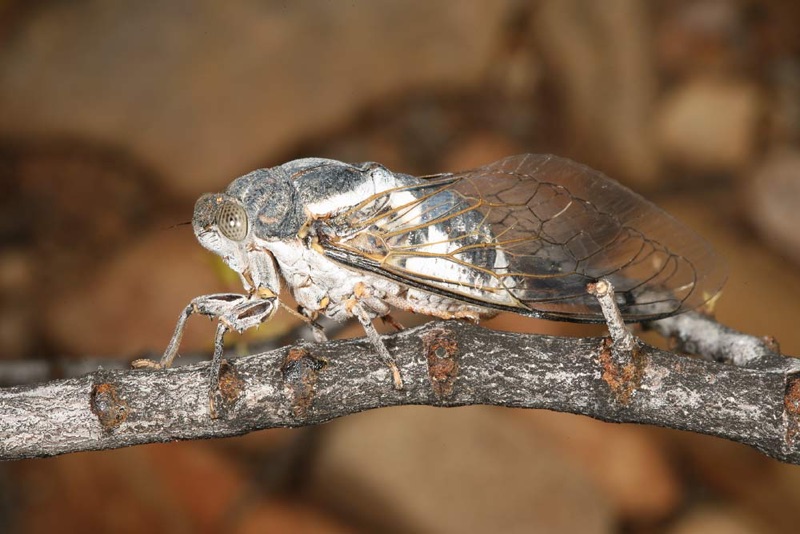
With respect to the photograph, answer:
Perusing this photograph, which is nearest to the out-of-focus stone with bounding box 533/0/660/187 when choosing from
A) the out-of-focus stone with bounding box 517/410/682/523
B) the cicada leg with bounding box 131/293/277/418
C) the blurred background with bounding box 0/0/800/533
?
the blurred background with bounding box 0/0/800/533

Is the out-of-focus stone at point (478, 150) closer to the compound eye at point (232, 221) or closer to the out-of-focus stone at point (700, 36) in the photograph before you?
the out-of-focus stone at point (700, 36)

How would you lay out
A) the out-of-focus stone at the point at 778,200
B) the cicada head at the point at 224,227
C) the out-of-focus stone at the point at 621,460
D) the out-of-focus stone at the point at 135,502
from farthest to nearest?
the out-of-focus stone at the point at 778,200 < the out-of-focus stone at the point at 621,460 < the out-of-focus stone at the point at 135,502 < the cicada head at the point at 224,227

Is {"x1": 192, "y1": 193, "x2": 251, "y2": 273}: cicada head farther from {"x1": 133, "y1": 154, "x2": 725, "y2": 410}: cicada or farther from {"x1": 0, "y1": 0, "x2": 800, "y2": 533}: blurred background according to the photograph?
{"x1": 0, "y1": 0, "x2": 800, "y2": 533}: blurred background

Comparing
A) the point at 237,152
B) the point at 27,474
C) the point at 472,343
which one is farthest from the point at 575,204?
the point at 27,474

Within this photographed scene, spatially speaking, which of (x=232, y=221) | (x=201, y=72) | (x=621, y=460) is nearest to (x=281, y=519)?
(x=621, y=460)

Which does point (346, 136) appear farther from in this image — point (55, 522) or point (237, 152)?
point (55, 522)

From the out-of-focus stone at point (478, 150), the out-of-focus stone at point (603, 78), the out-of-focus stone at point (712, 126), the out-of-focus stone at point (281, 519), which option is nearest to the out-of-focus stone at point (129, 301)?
the out-of-focus stone at point (281, 519)
